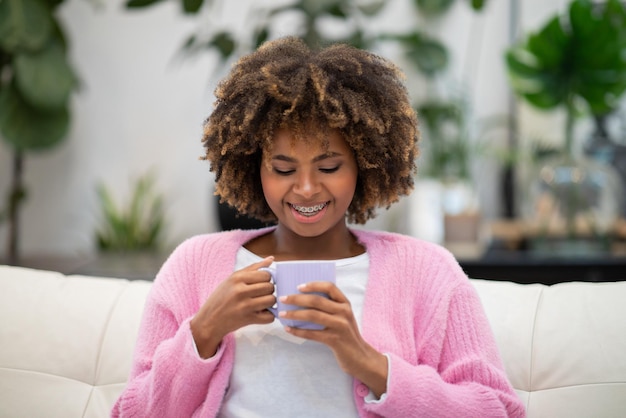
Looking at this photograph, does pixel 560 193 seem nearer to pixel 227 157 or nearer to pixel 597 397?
pixel 597 397

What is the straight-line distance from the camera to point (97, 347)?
1.64 meters

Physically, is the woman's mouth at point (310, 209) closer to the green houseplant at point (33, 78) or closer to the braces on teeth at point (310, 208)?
the braces on teeth at point (310, 208)

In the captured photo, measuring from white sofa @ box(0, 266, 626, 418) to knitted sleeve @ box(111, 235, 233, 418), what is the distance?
0.31 meters

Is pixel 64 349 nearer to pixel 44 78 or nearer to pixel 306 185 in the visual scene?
pixel 306 185

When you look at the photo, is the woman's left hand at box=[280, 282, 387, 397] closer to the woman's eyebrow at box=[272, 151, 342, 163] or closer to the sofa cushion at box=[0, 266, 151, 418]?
the woman's eyebrow at box=[272, 151, 342, 163]

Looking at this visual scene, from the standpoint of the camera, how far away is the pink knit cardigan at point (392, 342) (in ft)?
4.03

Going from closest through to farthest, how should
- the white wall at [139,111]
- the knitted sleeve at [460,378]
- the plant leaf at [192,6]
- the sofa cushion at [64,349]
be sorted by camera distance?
the knitted sleeve at [460,378] → the sofa cushion at [64,349] → the plant leaf at [192,6] → the white wall at [139,111]

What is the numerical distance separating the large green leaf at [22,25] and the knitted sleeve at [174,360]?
2260mm

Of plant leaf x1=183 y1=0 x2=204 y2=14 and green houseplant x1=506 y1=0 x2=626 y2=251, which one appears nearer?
plant leaf x1=183 y1=0 x2=204 y2=14


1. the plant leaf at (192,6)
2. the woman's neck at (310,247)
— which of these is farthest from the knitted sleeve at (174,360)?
the plant leaf at (192,6)

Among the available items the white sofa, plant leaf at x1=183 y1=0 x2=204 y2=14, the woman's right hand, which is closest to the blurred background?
plant leaf at x1=183 y1=0 x2=204 y2=14

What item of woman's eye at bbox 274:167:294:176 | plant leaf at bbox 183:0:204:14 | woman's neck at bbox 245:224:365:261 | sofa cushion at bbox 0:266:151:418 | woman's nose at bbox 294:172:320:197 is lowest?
sofa cushion at bbox 0:266:151:418

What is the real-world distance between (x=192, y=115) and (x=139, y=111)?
0.25 m

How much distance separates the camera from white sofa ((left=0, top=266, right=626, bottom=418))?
4.75ft
